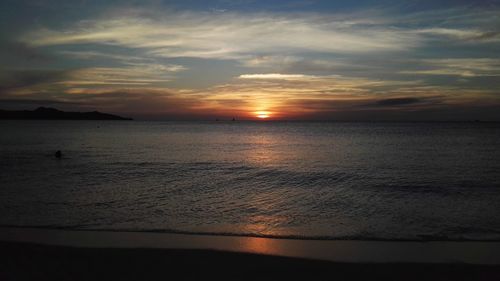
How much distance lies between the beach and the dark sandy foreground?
0.02m

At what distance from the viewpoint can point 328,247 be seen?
960 centimetres

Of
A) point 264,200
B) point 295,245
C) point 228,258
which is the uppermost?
point 228,258

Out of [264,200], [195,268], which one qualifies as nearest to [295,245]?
[195,268]

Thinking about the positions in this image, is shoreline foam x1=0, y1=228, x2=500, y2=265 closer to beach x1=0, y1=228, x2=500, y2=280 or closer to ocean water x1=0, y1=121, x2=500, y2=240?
beach x1=0, y1=228, x2=500, y2=280

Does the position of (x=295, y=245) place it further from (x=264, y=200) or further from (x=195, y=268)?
(x=264, y=200)

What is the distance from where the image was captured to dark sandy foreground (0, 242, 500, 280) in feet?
24.6

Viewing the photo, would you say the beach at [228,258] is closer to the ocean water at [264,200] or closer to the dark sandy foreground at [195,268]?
the dark sandy foreground at [195,268]

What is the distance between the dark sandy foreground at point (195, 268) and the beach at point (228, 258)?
0.02m

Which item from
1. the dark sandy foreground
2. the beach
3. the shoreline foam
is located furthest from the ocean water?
the dark sandy foreground

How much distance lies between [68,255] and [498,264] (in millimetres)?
9664

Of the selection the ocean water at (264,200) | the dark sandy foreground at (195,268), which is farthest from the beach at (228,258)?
the ocean water at (264,200)

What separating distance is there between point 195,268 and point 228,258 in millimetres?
917

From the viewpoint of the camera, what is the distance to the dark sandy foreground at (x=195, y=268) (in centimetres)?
749

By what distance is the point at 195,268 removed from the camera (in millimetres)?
7898
